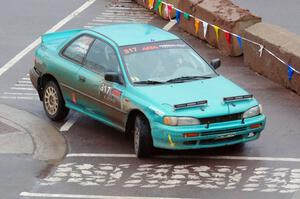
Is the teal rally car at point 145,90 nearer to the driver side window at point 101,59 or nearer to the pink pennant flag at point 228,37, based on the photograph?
the driver side window at point 101,59

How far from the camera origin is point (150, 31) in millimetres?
13930

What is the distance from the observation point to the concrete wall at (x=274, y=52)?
51.9 feet

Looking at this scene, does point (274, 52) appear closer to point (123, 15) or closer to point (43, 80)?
point (43, 80)

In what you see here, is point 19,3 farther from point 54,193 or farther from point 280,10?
point 54,193

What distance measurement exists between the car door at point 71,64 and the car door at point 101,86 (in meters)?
0.15

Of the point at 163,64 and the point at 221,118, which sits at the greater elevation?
the point at 163,64

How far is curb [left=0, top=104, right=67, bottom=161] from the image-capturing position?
Answer: 42.1 feet

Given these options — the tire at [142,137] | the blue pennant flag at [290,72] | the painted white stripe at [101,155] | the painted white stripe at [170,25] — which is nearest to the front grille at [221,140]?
the tire at [142,137]

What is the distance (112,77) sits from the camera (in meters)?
12.6

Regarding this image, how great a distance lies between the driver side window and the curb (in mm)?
1251

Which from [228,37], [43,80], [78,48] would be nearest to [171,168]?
[78,48]

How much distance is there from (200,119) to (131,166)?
1.20m

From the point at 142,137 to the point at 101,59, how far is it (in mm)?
1867

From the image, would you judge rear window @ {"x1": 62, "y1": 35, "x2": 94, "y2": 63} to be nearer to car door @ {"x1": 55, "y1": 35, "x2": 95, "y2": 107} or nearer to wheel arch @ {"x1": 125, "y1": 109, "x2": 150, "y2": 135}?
car door @ {"x1": 55, "y1": 35, "x2": 95, "y2": 107}
